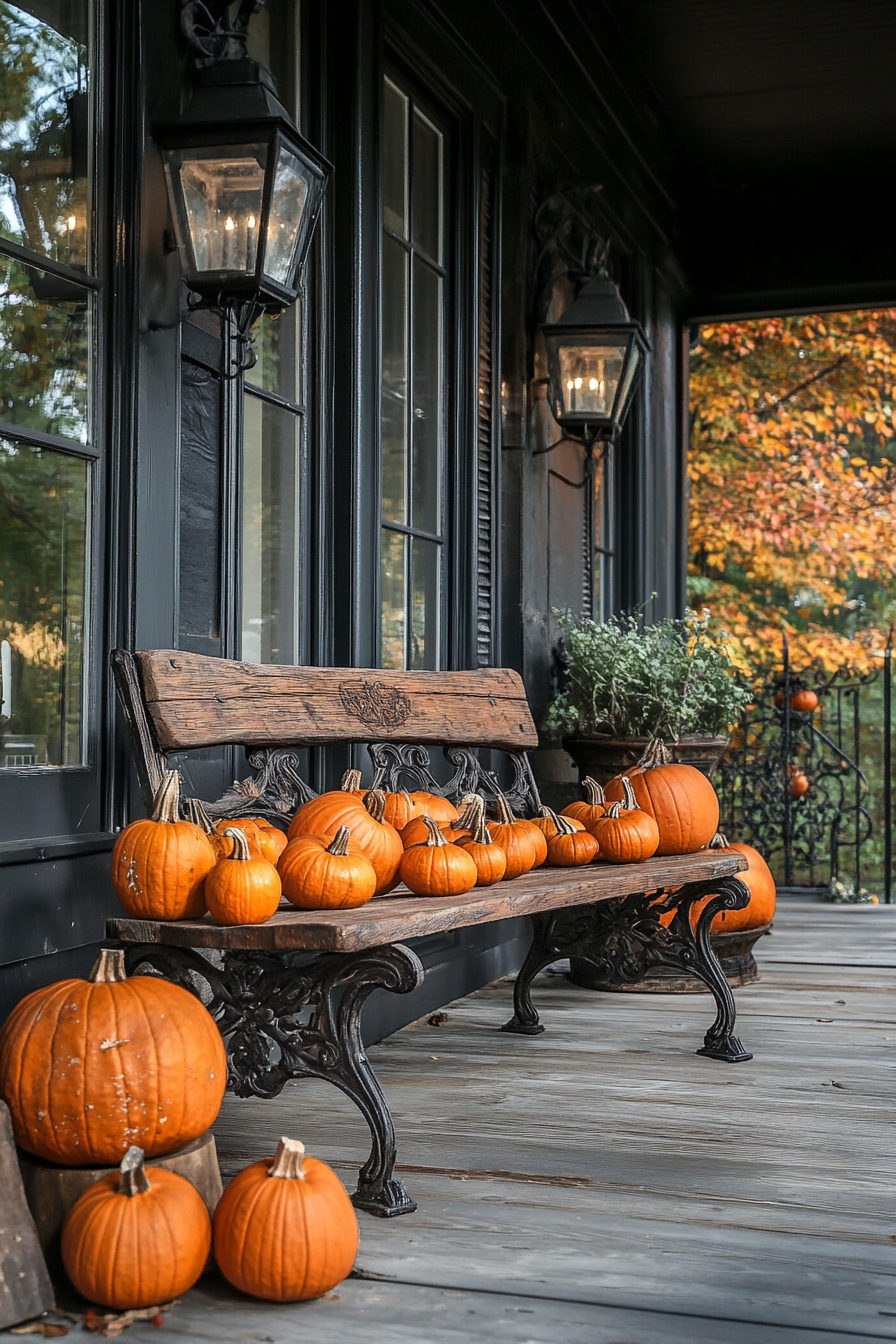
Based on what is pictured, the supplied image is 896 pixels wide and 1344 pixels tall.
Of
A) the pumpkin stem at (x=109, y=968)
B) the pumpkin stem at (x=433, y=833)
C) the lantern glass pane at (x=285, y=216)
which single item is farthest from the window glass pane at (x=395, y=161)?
the pumpkin stem at (x=109, y=968)

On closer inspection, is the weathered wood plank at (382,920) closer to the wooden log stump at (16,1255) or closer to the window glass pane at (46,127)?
the wooden log stump at (16,1255)

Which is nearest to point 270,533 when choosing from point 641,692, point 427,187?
point 427,187

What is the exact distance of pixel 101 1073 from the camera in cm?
188

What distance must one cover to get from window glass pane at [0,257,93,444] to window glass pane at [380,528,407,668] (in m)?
1.34

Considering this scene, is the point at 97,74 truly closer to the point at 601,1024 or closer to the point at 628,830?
the point at 628,830

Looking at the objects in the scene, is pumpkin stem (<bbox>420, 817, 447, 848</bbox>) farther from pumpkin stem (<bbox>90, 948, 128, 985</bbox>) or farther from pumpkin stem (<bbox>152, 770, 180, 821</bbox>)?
pumpkin stem (<bbox>90, 948, 128, 985</bbox>)

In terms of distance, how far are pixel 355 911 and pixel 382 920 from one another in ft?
0.52

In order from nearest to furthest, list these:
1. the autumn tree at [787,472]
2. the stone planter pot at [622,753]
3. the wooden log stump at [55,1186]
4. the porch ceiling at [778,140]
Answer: the wooden log stump at [55,1186] < the stone planter pot at [622,753] < the porch ceiling at [778,140] < the autumn tree at [787,472]

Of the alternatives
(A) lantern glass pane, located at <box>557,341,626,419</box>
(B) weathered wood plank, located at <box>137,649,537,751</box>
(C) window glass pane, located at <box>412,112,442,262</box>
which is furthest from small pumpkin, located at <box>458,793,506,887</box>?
(A) lantern glass pane, located at <box>557,341,626,419</box>

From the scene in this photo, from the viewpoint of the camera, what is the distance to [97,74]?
8.30 feet

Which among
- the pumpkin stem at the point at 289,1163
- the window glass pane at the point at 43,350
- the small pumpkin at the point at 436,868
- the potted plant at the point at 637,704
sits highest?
the window glass pane at the point at 43,350

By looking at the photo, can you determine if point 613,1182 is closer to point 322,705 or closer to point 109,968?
point 109,968

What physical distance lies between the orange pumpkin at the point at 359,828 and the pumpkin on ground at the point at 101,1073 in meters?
0.70

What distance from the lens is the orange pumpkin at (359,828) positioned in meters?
2.61
